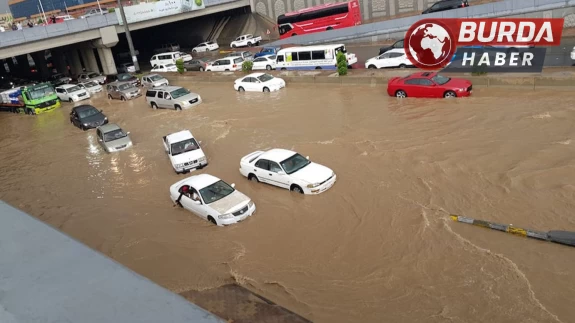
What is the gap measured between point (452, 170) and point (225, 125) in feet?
39.4

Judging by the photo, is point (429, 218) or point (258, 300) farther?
point (429, 218)

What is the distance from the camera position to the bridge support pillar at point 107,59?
4222 cm

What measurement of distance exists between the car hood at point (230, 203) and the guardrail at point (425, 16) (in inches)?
1048

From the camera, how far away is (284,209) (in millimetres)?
13188

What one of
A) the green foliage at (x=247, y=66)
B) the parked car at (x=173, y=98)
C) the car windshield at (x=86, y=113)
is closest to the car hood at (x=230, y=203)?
the parked car at (x=173, y=98)

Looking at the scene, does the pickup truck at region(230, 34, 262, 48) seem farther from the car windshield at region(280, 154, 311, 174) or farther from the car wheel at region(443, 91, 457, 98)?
the car windshield at region(280, 154, 311, 174)

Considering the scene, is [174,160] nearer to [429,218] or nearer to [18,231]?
[429,218]

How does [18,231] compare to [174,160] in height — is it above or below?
above

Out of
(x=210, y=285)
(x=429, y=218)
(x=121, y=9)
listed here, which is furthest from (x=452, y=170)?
(x=121, y=9)

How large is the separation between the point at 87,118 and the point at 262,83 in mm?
10148

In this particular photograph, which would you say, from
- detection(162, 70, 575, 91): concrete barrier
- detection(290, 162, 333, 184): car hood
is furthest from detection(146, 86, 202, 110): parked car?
detection(290, 162, 333, 184): car hood

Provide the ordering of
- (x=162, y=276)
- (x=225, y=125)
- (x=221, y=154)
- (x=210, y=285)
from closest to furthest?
(x=210, y=285)
(x=162, y=276)
(x=221, y=154)
(x=225, y=125)

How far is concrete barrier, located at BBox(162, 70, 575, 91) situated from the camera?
62.7ft

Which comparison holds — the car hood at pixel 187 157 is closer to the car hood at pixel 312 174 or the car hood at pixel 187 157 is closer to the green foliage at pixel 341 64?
the car hood at pixel 312 174
